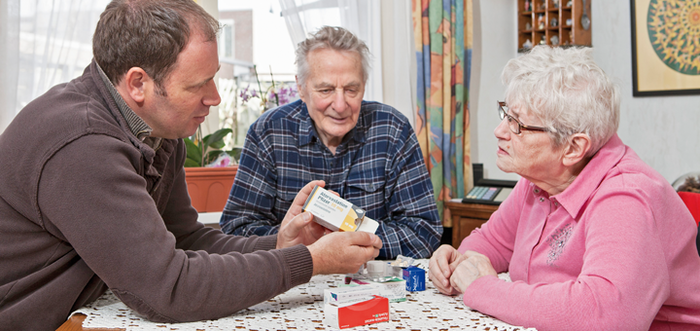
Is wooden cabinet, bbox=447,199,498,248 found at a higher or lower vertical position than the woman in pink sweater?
lower

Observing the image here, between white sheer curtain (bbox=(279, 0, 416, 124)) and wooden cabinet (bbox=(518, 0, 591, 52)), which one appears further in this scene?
wooden cabinet (bbox=(518, 0, 591, 52))

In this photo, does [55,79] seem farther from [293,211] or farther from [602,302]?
[602,302]

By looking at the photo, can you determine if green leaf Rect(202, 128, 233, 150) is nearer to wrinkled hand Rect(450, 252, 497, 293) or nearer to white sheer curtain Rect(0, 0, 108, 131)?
white sheer curtain Rect(0, 0, 108, 131)

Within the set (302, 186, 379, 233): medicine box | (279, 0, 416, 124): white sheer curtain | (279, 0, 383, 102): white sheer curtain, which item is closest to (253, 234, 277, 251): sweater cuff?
(302, 186, 379, 233): medicine box

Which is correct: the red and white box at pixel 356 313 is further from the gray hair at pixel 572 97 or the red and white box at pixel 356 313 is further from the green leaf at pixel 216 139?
the green leaf at pixel 216 139

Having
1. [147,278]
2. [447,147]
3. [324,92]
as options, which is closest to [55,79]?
[324,92]

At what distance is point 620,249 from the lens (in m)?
0.97

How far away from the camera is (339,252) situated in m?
1.17

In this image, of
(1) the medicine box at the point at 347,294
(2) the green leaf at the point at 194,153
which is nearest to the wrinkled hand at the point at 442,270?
(1) the medicine box at the point at 347,294

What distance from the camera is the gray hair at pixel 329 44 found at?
183 cm

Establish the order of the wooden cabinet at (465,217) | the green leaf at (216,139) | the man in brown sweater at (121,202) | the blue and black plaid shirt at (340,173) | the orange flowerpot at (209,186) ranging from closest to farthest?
the man in brown sweater at (121,202)
the blue and black plaid shirt at (340,173)
the orange flowerpot at (209,186)
the green leaf at (216,139)
the wooden cabinet at (465,217)

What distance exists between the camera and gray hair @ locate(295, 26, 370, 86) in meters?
1.83

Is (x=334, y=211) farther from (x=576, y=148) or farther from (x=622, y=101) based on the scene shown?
(x=622, y=101)

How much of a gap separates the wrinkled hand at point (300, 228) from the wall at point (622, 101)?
177 centimetres
